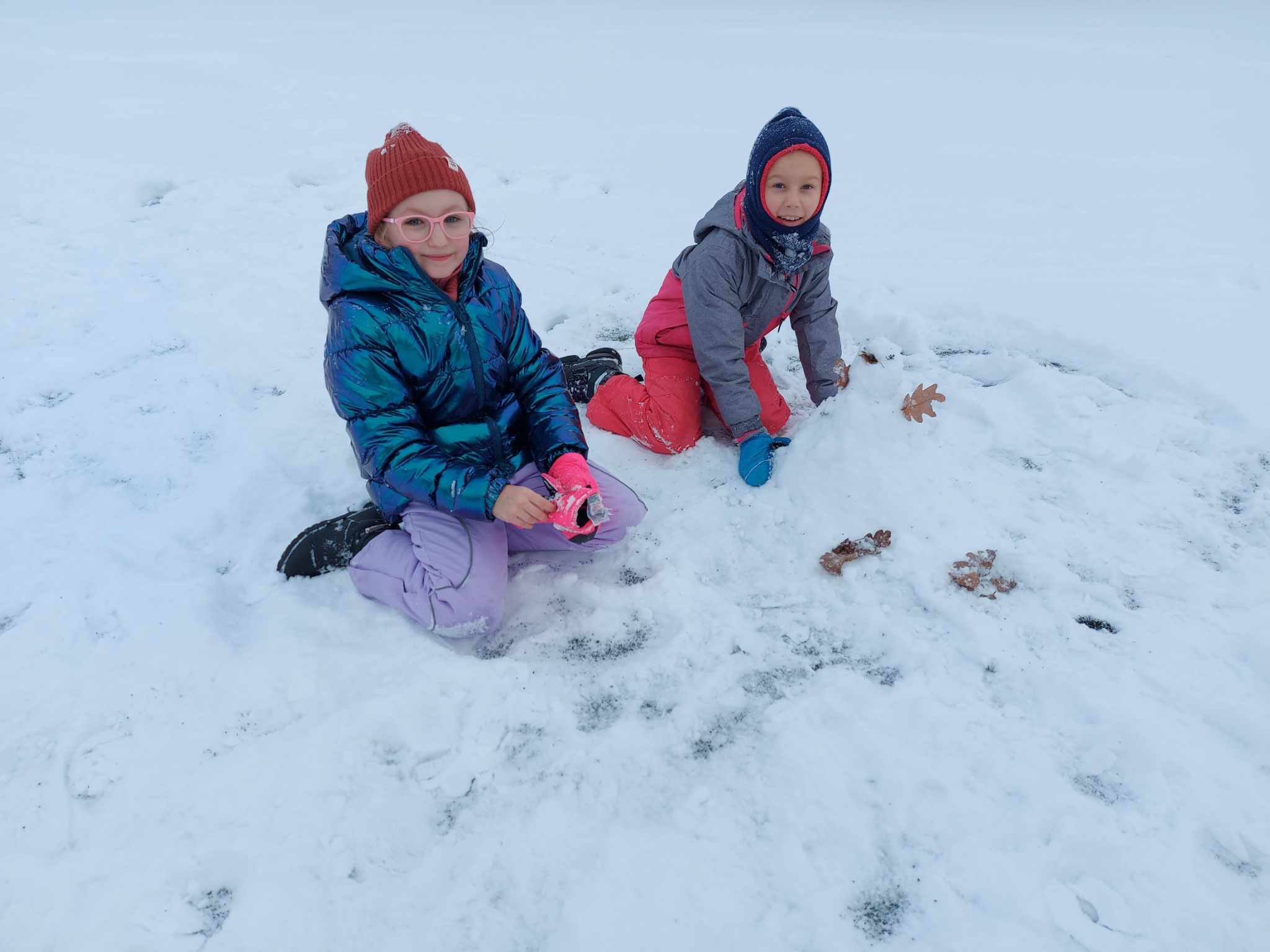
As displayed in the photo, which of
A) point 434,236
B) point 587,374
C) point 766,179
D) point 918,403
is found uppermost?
point 766,179

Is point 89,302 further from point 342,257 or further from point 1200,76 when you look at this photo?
point 1200,76

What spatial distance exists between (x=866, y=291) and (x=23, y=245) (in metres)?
4.82

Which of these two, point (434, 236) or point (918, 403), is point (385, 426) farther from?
point (918, 403)

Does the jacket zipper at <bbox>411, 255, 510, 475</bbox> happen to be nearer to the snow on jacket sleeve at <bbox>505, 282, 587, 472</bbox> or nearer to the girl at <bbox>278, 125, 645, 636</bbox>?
the girl at <bbox>278, 125, 645, 636</bbox>

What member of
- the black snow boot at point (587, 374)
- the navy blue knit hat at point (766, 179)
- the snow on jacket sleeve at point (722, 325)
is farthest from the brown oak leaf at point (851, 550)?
the black snow boot at point (587, 374)

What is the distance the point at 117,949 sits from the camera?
149cm

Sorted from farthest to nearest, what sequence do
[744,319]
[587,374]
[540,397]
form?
[587,374] → [744,319] → [540,397]

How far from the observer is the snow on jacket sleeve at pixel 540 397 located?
Result: 2.52m

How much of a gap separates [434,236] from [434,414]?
57 centimetres

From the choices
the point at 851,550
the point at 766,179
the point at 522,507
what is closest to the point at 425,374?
the point at 522,507

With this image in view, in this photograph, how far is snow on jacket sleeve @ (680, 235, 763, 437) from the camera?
9.21ft

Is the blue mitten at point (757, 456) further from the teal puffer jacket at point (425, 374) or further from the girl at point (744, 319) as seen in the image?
the teal puffer jacket at point (425, 374)

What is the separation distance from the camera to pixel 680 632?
87.2 inches

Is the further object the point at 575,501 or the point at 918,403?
the point at 918,403
